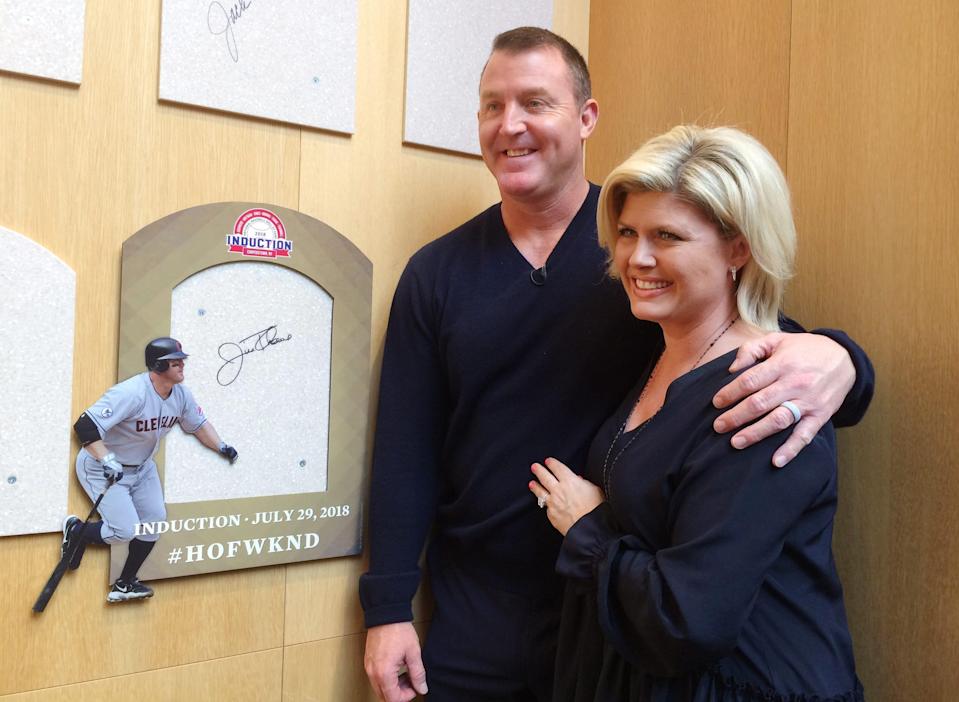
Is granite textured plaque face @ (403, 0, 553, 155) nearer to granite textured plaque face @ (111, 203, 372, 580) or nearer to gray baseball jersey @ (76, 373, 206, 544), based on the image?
granite textured plaque face @ (111, 203, 372, 580)

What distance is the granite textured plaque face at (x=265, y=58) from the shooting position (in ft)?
4.29

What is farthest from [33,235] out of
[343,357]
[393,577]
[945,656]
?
[945,656]

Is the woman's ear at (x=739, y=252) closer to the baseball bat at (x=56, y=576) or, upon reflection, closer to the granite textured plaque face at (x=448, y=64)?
the granite textured plaque face at (x=448, y=64)

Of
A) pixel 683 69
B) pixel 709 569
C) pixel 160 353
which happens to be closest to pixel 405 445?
pixel 160 353

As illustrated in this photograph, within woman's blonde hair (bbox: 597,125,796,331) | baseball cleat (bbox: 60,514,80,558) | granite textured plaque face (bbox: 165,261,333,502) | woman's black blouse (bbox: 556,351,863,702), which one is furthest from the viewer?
granite textured plaque face (bbox: 165,261,333,502)

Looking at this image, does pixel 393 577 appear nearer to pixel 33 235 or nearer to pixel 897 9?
pixel 33 235

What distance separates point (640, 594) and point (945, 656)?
0.52m

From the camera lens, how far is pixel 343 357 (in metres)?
1.49

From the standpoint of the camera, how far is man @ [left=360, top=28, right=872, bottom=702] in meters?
1.40

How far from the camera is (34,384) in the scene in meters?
1.19

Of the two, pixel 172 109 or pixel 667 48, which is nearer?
pixel 172 109
